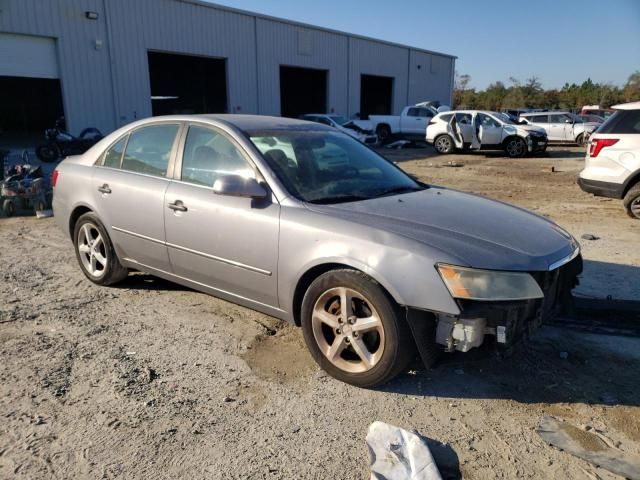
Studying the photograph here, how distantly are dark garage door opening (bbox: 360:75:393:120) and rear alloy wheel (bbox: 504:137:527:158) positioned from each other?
680 inches

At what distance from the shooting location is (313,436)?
2.66 metres

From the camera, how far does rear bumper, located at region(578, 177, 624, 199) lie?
24.6 feet

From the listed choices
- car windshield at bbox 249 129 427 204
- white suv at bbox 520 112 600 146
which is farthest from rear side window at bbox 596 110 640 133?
white suv at bbox 520 112 600 146

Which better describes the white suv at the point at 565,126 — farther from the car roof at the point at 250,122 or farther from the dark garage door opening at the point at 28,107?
the dark garage door opening at the point at 28,107

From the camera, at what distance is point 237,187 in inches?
129

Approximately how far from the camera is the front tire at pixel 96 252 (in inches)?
181

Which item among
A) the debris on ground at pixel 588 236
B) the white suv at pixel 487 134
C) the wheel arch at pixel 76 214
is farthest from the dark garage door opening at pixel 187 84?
the wheel arch at pixel 76 214

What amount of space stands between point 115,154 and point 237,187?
191 centimetres

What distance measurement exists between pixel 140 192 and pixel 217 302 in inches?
44.0

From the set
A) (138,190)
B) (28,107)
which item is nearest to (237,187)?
(138,190)

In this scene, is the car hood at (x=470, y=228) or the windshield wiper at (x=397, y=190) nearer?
the car hood at (x=470, y=228)

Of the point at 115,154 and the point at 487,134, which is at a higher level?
the point at 115,154

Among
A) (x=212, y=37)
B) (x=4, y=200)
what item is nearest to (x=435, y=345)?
(x=4, y=200)

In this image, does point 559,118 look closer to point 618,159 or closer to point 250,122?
point 618,159
